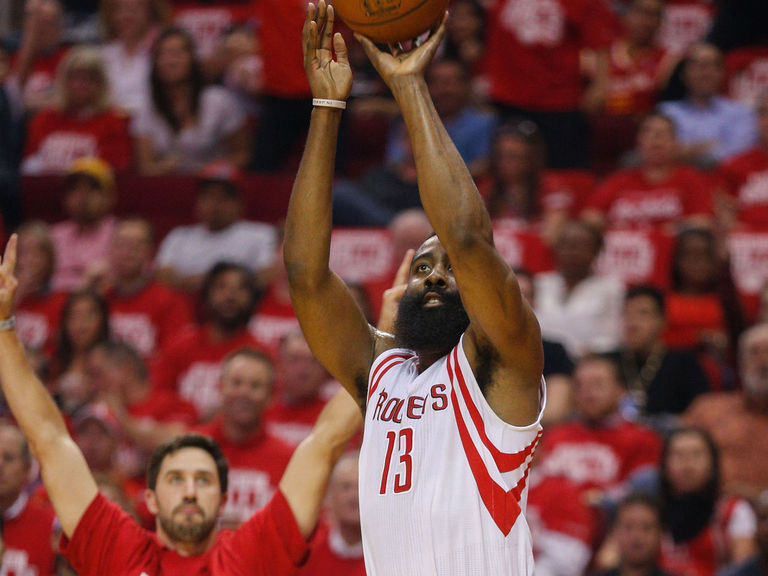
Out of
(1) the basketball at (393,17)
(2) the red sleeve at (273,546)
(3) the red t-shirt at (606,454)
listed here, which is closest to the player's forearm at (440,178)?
(1) the basketball at (393,17)

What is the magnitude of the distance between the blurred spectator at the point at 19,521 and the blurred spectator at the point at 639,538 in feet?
8.21

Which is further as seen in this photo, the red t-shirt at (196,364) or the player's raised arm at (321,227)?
the red t-shirt at (196,364)

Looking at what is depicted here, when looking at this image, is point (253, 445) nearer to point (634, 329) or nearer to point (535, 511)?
point (535, 511)

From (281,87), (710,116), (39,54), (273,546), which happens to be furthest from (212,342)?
(39,54)

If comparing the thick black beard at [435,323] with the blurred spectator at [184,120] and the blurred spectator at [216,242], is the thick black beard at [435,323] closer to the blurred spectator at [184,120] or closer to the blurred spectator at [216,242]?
the blurred spectator at [216,242]

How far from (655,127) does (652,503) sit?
302cm

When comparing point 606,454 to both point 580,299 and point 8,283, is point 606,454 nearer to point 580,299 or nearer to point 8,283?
point 580,299

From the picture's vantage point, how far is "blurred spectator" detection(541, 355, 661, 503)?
692cm

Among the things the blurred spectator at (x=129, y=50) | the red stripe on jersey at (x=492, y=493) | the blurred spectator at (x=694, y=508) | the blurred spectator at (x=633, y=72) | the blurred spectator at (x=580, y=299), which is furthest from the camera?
the blurred spectator at (x=129, y=50)

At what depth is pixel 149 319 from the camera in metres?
8.70

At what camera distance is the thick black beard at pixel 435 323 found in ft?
12.1

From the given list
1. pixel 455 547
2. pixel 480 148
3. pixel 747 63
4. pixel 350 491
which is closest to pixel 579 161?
pixel 480 148

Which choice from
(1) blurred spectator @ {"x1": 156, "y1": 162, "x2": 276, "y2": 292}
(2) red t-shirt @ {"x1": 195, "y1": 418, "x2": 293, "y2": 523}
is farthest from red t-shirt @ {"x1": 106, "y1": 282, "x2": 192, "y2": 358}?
(2) red t-shirt @ {"x1": 195, "y1": 418, "x2": 293, "y2": 523}

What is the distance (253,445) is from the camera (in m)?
6.89
